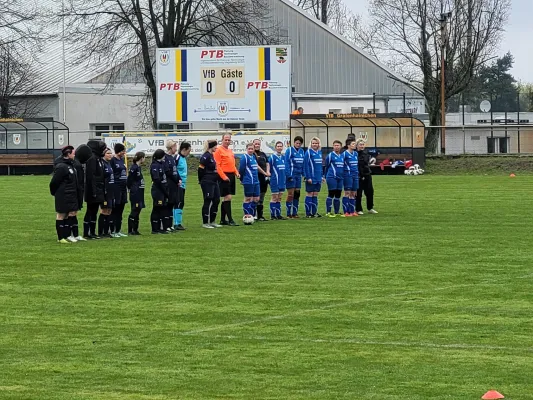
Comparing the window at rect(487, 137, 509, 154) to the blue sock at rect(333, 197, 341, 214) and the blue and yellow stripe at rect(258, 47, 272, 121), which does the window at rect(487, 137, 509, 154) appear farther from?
the blue sock at rect(333, 197, 341, 214)

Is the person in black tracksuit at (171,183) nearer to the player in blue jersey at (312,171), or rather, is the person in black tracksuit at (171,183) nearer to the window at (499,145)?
the player in blue jersey at (312,171)

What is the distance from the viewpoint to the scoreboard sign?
156 feet

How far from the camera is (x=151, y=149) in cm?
4950

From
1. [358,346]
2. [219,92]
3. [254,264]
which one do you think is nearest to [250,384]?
[358,346]

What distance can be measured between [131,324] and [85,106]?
53435mm

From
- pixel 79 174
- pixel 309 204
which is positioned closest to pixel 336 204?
pixel 309 204

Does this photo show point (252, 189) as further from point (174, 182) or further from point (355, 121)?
point (355, 121)

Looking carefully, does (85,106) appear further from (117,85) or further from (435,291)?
(435,291)

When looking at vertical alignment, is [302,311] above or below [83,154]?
below

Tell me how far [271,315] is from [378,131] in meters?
37.3

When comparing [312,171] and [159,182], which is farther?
[312,171]

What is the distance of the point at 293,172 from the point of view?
25750mm

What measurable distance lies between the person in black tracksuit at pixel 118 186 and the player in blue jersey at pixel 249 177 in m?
3.32

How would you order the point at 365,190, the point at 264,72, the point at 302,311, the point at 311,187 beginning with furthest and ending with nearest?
1. the point at 264,72
2. the point at 365,190
3. the point at 311,187
4. the point at 302,311
